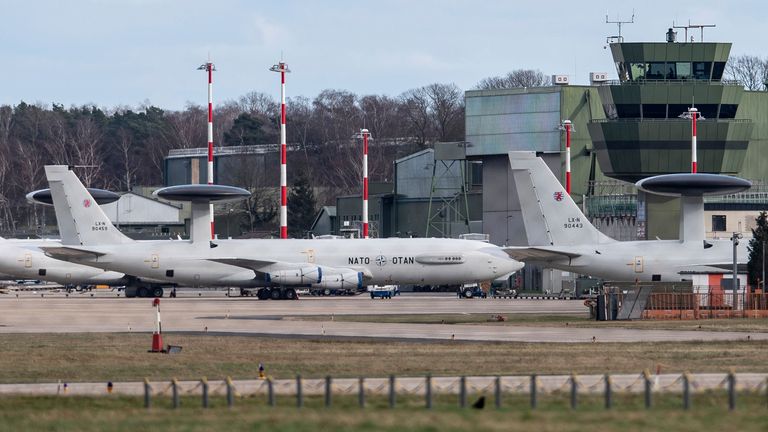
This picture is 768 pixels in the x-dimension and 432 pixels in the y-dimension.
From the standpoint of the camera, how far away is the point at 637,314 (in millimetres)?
62094

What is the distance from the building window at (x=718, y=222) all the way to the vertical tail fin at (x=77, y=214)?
163ft

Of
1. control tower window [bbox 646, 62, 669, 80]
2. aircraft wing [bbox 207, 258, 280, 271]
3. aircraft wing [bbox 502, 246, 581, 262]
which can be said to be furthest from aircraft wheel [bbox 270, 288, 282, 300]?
control tower window [bbox 646, 62, 669, 80]

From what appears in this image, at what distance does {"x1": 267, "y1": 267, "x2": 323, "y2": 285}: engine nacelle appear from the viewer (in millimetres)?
90750

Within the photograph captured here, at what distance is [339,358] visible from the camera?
39656 mm

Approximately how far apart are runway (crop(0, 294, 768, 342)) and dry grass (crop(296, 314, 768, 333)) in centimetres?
155

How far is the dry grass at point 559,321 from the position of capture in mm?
54531

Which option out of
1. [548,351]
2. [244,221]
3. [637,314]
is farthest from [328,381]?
[244,221]

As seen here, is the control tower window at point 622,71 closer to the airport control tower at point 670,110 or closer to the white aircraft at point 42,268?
the airport control tower at point 670,110

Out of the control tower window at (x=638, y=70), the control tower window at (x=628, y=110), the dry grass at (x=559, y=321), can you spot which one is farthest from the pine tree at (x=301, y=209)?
the dry grass at (x=559, y=321)

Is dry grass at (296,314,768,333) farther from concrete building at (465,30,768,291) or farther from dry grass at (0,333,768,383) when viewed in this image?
concrete building at (465,30,768,291)

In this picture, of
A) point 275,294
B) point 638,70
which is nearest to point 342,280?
point 275,294

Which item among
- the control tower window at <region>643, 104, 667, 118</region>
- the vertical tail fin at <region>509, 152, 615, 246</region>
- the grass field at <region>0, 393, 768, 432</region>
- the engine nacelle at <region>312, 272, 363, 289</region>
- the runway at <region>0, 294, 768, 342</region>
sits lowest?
the grass field at <region>0, 393, 768, 432</region>

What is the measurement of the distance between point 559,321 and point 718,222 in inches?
2233

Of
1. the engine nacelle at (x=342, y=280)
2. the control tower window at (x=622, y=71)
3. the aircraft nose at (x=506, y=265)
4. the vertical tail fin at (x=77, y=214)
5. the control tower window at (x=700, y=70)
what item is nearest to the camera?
the engine nacelle at (x=342, y=280)
